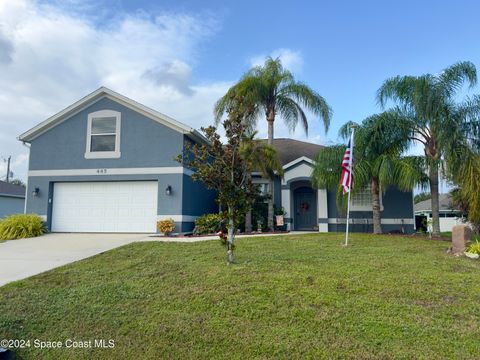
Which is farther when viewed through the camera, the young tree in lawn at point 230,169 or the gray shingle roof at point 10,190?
the gray shingle roof at point 10,190

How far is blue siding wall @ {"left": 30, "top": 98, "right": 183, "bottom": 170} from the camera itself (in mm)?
15828

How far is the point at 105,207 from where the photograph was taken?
1614cm

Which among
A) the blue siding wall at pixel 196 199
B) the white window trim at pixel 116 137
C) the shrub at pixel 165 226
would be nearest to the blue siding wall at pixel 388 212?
the blue siding wall at pixel 196 199

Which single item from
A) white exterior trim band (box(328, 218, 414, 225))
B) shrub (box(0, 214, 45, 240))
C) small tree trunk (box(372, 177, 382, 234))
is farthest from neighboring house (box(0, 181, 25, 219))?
small tree trunk (box(372, 177, 382, 234))

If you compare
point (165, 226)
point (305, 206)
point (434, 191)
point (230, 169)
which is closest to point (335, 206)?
point (305, 206)

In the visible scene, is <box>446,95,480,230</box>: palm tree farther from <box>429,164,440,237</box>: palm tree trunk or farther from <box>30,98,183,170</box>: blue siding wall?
<box>30,98,183,170</box>: blue siding wall

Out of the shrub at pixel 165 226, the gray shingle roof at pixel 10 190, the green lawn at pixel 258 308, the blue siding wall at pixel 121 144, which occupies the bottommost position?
the green lawn at pixel 258 308

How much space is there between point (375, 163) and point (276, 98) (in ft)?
17.3

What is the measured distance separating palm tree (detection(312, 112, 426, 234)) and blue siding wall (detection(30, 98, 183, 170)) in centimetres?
617

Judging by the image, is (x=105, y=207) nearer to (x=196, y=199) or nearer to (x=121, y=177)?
(x=121, y=177)

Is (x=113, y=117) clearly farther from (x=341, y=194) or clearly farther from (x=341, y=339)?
(x=341, y=339)

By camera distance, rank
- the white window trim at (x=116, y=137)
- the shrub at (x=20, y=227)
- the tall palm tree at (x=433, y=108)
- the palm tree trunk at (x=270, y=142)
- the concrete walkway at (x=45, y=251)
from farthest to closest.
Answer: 1. the palm tree trunk at (x=270, y=142)
2. the white window trim at (x=116, y=137)
3. the shrub at (x=20, y=227)
4. the tall palm tree at (x=433, y=108)
5. the concrete walkway at (x=45, y=251)

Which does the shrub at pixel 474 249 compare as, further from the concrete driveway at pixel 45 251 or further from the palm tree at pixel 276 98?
the concrete driveway at pixel 45 251

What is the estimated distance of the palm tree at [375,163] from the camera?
13219 mm
